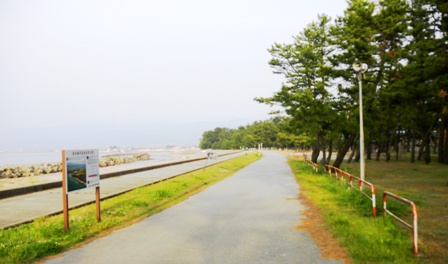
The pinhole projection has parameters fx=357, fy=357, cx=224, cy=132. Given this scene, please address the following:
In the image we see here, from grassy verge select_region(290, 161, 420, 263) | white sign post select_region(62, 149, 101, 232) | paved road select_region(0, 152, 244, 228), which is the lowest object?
paved road select_region(0, 152, 244, 228)

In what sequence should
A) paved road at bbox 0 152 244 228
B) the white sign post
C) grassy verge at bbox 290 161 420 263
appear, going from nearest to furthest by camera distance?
grassy verge at bbox 290 161 420 263
the white sign post
paved road at bbox 0 152 244 228

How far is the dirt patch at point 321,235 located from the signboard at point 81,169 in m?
5.01

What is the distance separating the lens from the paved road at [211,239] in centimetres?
591

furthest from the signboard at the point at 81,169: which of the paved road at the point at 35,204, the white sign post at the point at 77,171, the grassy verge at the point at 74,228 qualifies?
the paved road at the point at 35,204

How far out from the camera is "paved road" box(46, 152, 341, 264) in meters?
5.91

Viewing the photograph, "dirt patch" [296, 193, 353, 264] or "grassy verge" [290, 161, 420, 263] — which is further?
"dirt patch" [296, 193, 353, 264]

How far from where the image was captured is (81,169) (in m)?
8.27

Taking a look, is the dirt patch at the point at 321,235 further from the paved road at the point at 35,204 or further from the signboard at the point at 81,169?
the paved road at the point at 35,204

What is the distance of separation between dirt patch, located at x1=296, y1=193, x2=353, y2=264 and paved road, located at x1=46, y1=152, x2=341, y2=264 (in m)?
0.16

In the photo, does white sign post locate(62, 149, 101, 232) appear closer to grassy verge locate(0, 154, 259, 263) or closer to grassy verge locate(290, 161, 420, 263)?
grassy verge locate(0, 154, 259, 263)

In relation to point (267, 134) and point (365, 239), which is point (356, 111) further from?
point (267, 134)

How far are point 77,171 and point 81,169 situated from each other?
15 centimetres

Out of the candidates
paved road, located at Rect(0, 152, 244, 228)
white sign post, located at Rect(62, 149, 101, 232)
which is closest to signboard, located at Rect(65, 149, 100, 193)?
white sign post, located at Rect(62, 149, 101, 232)

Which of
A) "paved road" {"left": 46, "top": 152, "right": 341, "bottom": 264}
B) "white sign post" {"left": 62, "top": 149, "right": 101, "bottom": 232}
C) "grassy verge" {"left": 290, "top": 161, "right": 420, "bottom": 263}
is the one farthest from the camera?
"white sign post" {"left": 62, "top": 149, "right": 101, "bottom": 232}
